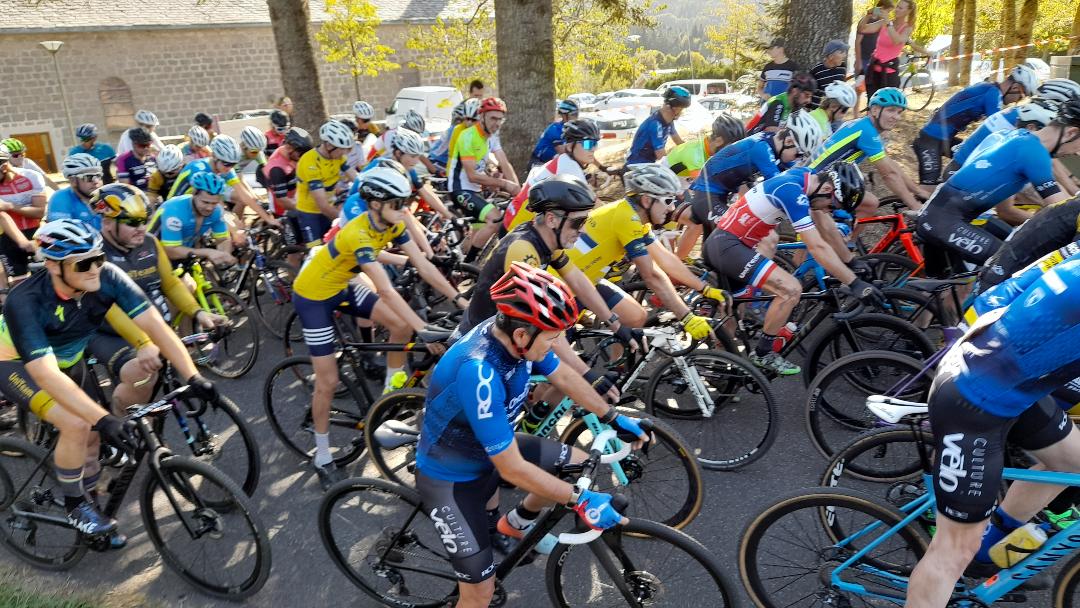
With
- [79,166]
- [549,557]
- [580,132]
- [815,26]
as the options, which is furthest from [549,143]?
[549,557]

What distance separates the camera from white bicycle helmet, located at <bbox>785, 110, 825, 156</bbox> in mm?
6594

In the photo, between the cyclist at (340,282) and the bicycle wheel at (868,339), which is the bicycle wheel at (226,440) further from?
the bicycle wheel at (868,339)

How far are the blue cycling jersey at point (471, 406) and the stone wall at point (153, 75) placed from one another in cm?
3421

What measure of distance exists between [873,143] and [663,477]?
4.32m

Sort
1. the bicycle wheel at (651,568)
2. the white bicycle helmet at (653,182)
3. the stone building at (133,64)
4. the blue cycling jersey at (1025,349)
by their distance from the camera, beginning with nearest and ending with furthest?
1. the blue cycling jersey at (1025,349)
2. the bicycle wheel at (651,568)
3. the white bicycle helmet at (653,182)
4. the stone building at (133,64)

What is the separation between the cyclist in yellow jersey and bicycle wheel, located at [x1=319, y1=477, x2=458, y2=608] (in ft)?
7.42

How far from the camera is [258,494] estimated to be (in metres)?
5.44

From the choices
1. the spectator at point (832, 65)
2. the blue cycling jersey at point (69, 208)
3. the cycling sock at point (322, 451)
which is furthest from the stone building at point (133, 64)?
the cycling sock at point (322, 451)

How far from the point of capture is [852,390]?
5137 millimetres

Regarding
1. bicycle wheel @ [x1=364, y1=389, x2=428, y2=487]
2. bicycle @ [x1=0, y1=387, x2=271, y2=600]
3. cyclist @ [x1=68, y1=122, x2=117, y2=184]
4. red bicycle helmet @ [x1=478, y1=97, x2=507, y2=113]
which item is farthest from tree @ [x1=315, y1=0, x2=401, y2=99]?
bicycle @ [x1=0, y1=387, x2=271, y2=600]

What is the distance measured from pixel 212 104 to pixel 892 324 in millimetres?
35663

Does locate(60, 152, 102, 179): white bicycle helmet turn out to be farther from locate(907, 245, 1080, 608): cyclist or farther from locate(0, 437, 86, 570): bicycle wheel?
locate(907, 245, 1080, 608): cyclist

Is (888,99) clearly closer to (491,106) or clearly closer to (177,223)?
(491,106)

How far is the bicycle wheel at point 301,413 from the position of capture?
5695mm
